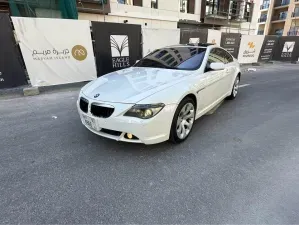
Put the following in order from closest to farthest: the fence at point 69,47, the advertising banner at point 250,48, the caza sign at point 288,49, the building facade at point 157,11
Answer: the fence at point 69,47 < the building facade at point 157,11 < the advertising banner at point 250,48 < the caza sign at point 288,49

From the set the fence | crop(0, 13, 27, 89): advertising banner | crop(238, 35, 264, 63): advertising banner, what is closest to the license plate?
the fence

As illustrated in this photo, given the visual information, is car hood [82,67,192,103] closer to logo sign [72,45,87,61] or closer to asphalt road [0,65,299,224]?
asphalt road [0,65,299,224]

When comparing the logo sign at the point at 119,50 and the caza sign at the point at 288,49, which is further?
the caza sign at the point at 288,49

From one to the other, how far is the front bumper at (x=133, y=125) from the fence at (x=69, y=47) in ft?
13.9

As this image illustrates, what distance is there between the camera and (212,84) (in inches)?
137

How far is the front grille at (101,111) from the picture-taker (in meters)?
2.40

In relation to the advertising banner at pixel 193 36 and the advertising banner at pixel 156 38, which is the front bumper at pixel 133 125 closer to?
the advertising banner at pixel 156 38

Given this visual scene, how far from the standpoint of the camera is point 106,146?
9.37 ft

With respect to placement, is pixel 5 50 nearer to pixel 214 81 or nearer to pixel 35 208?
pixel 35 208

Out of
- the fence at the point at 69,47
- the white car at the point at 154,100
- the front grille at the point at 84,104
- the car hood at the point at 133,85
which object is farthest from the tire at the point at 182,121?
the fence at the point at 69,47

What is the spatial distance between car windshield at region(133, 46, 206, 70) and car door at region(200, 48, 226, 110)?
224 mm

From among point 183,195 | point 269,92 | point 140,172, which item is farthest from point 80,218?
point 269,92

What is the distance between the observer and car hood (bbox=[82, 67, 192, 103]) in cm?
243

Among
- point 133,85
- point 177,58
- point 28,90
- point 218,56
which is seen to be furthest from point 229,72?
point 28,90
